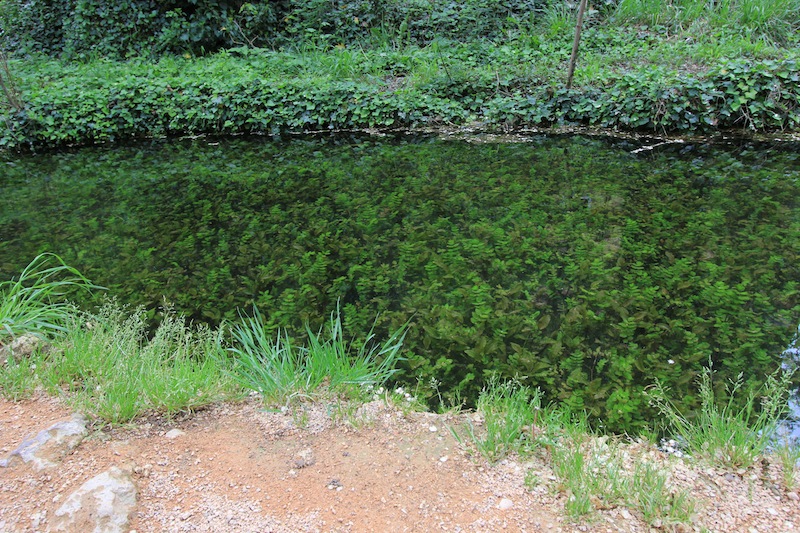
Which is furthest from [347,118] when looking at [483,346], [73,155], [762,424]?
[762,424]

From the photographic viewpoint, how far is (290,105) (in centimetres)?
→ 901

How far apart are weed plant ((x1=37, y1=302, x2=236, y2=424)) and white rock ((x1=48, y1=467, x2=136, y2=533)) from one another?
54 centimetres

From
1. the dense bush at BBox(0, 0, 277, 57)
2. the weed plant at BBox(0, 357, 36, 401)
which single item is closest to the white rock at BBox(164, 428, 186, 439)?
the weed plant at BBox(0, 357, 36, 401)

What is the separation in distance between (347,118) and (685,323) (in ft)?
20.9

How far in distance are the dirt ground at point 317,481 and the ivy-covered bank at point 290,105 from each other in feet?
21.6

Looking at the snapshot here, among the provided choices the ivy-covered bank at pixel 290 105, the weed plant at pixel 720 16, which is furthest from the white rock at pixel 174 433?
the weed plant at pixel 720 16

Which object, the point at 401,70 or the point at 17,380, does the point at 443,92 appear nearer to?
the point at 401,70

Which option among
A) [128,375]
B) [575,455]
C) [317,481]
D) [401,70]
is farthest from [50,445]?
[401,70]

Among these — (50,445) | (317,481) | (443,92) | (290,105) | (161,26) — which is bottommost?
(317,481)

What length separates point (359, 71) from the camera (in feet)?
31.8

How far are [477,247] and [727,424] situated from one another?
8.83ft

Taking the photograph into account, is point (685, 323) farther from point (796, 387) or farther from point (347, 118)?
point (347, 118)

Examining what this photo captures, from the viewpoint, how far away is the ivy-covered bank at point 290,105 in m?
8.47

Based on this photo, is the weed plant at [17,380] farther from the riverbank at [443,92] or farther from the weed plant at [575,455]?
the riverbank at [443,92]
